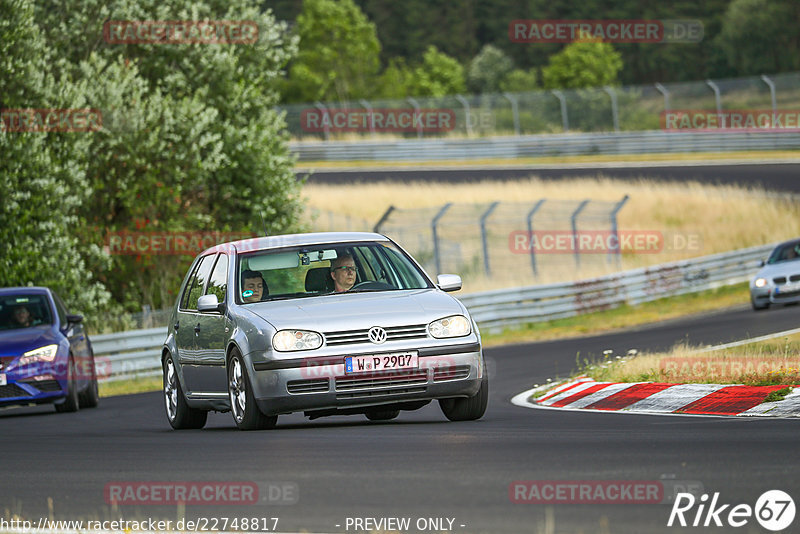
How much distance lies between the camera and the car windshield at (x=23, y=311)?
16609 mm

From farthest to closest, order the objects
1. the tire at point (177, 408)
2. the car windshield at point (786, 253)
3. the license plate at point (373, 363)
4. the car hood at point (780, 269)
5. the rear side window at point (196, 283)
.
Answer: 1. the car windshield at point (786, 253)
2. the car hood at point (780, 269)
3. the tire at point (177, 408)
4. the rear side window at point (196, 283)
5. the license plate at point (373, 363)

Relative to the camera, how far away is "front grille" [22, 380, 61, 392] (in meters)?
15.7

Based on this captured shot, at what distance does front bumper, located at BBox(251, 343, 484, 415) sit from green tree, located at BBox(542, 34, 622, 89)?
7429 centimetres

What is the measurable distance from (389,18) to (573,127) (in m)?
53.6

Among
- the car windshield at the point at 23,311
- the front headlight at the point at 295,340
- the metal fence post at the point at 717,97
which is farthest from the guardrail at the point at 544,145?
the front headlight at the point at 295,340

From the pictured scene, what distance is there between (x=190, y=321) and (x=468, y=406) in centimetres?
267

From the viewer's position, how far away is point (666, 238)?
127ft

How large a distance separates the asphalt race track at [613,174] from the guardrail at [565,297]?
37.5ft

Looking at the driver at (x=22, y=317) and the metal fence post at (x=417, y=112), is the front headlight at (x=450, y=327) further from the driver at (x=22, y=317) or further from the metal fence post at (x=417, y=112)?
the metal fence post at (x=417, y=112)

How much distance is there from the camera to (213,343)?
1123 centimetres

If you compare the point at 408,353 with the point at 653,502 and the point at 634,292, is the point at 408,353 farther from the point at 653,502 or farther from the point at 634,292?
the point at 634,292

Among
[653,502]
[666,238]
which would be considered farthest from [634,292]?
[653,502]

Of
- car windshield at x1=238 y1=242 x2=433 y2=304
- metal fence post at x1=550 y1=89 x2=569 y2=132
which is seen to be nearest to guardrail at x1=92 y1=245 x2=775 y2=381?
car windshield at x1=238 y1=242 x2=433 y2=304

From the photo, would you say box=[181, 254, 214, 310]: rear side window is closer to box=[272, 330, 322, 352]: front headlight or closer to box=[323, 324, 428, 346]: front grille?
box=[272, 330, 322, 352]: front headlight
